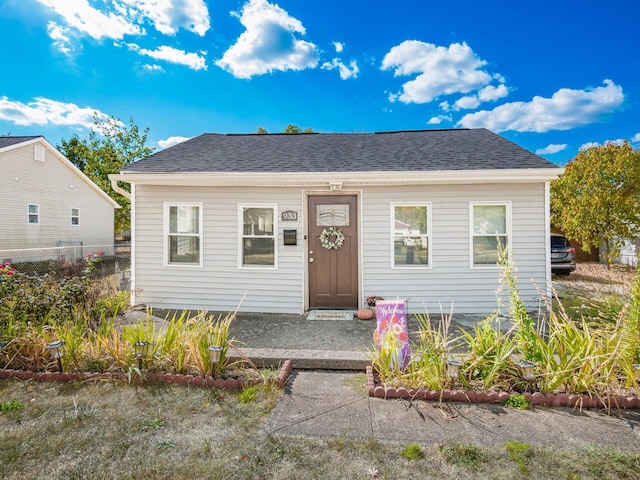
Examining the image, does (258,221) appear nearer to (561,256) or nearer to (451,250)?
(451,250)

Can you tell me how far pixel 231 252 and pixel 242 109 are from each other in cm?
819

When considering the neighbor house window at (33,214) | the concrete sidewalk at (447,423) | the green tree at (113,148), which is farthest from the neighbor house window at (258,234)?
the green tree at (113,148)

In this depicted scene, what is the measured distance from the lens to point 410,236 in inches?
229

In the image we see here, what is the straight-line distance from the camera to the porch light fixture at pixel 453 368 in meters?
2.87

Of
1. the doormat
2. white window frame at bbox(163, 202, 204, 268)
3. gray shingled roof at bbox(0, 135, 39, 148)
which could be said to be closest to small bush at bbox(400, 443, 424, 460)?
the doormat

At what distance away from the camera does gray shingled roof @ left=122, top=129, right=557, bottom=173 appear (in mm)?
5727

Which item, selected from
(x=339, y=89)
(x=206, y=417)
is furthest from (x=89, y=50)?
(x=206, y=417)

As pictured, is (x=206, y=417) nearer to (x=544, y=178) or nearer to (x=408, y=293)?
(x=408, y=293)

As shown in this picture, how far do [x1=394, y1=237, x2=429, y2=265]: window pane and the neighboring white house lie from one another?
11918mm

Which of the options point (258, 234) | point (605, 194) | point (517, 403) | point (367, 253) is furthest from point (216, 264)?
point (605, 194)

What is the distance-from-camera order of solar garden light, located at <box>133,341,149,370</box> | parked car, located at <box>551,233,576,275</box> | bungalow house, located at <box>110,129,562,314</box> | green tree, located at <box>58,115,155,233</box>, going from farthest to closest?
green tree, located at <box>58,115,155,233</box>
parked car, located at <box>551,233,576,275</box>
bungalow house, located at <box>110,129,562,314</box>
solar garden light, located at <box>133,341,149,370</box>

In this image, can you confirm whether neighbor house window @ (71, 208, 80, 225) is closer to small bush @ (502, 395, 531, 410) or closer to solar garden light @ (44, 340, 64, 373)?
solar garden light @ (44, 340, 64, 373)

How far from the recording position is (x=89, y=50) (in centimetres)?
1003

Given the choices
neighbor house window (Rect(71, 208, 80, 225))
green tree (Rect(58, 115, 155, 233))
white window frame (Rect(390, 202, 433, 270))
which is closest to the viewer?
white window frame (Rect(390, 202, 433, 270))
